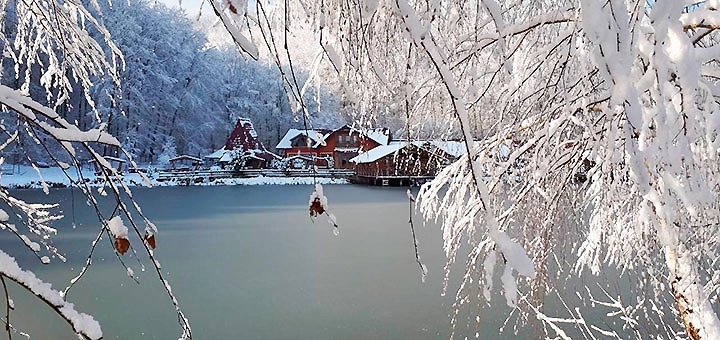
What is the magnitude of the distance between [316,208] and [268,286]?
5.99 metres

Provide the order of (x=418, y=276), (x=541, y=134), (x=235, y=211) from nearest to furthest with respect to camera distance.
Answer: (x=541, y=134)
(x=418, y=276)
(x=235, y=211)

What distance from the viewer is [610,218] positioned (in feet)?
6.76

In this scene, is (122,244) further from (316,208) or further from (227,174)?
(227,174)

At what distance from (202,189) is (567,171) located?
63.0 feet

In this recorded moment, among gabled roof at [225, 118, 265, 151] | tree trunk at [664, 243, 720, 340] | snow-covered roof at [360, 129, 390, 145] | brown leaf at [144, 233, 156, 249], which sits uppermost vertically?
gabled roof at [225, 118, 265, 151]

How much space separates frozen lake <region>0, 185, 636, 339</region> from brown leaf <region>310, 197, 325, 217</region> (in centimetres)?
436

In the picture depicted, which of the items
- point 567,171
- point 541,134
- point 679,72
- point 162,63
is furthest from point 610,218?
point 162,63

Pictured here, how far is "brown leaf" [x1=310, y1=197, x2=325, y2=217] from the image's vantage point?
0.75 metres

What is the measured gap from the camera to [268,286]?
21.4 feet

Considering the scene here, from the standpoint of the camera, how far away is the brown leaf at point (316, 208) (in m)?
0.75

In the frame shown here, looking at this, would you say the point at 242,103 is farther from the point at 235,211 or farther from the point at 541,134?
the point at 541,134

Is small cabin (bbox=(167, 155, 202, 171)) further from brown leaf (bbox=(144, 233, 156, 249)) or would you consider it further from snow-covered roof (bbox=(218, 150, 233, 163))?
brown leaf (bbox=(144, 233, 156, 249))

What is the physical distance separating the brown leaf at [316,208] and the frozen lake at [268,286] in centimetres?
436

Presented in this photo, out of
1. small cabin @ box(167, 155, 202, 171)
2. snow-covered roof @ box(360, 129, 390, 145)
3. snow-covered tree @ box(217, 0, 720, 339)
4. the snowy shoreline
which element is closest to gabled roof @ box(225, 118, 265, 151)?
small cabin @ box(167, 155, 202, 171)
